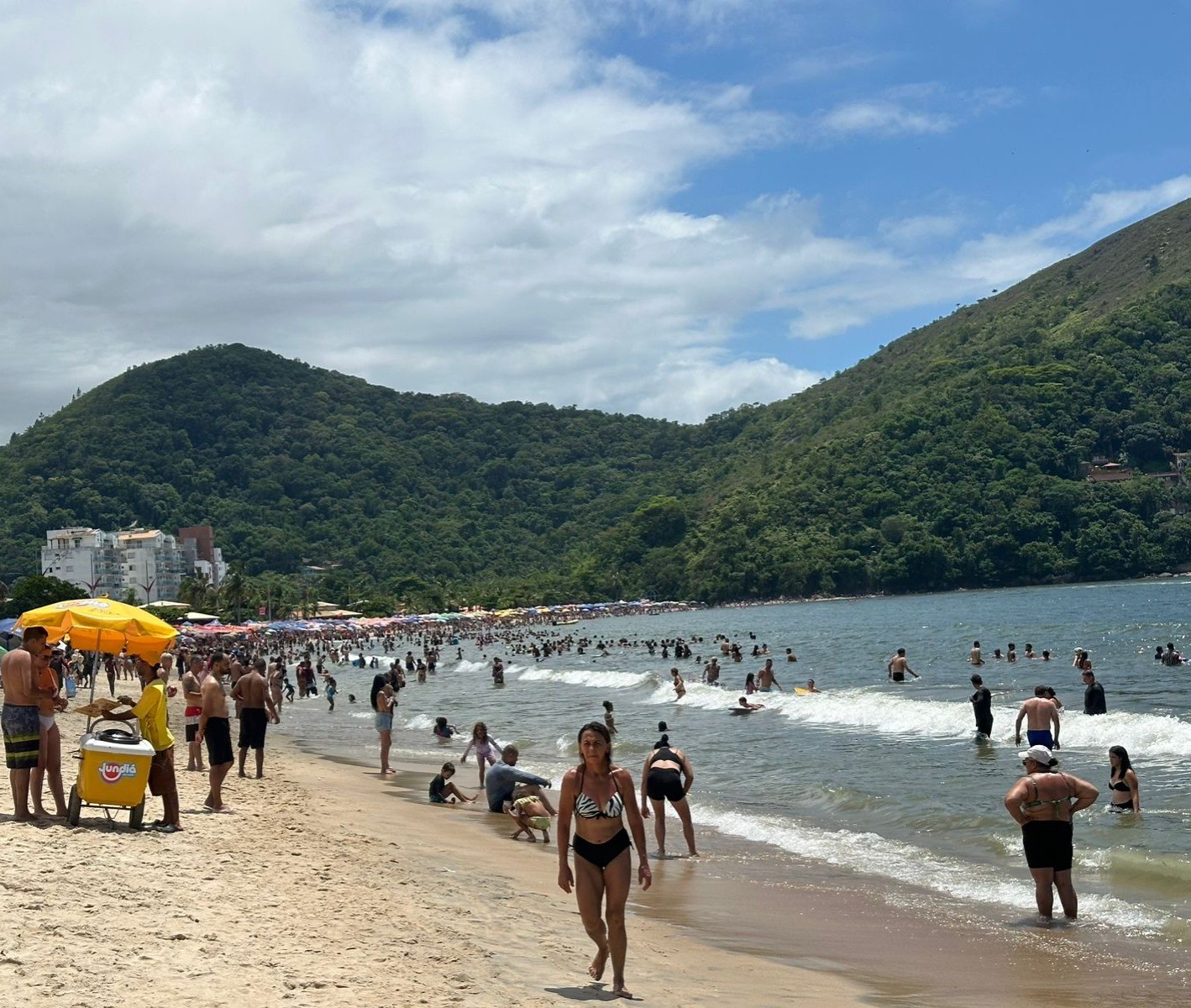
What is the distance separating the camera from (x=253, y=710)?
13750 mm

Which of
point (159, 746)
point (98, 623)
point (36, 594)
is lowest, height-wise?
point (159, 746)

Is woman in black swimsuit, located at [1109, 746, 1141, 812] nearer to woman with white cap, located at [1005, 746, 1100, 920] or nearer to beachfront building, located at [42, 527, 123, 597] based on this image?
woman with white cap, located at [1005, 746, 1100, 920]

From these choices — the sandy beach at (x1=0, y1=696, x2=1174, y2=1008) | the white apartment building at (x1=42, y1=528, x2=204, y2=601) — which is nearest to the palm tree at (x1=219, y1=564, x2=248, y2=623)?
the white apartment building at (x1=42, y1=528, x2=204, y2=601)

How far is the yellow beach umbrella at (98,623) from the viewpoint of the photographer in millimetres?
11930

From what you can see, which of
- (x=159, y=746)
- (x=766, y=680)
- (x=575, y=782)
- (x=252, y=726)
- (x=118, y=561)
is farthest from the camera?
(x=118, y=561)

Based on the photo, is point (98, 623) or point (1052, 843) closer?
point (1052, 843)

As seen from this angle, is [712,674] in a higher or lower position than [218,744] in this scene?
lower

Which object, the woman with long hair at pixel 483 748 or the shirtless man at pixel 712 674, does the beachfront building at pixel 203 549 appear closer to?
the shirtless man at pixel 712 674

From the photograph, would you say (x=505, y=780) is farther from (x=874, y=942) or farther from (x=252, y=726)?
(x=874, y=942)

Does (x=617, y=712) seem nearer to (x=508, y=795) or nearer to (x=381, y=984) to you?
(x=508, y=795)

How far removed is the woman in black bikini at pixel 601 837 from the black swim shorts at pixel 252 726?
346 inches

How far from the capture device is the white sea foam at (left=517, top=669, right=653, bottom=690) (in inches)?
1497

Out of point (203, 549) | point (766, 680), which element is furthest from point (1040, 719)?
point (203, 549)

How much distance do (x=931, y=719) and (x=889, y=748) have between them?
12.0 ft
